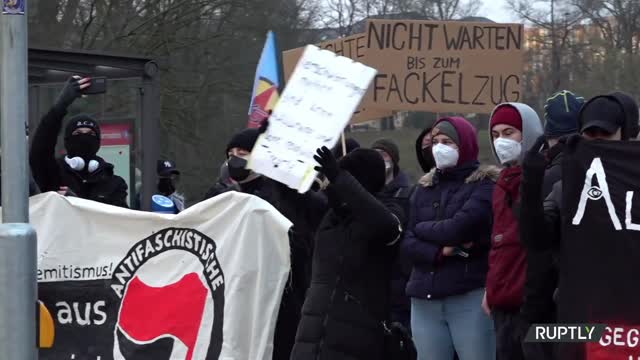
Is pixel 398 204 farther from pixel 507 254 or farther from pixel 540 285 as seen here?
pixel 540 285

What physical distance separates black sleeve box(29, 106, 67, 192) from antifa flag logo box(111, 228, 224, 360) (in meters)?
0.80

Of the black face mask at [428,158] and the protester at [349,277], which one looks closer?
the protester at [349,277]

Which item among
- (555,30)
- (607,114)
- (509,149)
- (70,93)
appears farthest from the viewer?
(555,30)

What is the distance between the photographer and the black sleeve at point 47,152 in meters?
6.80

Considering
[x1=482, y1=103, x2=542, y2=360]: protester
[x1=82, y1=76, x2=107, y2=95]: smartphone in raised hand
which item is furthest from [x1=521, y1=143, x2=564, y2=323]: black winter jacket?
[x1=82, y1=76, x2=107, y2=95]: smartphone in raised hand

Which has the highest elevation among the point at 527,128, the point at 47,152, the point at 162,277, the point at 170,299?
the point at 527,128

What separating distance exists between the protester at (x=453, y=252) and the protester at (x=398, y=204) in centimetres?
16

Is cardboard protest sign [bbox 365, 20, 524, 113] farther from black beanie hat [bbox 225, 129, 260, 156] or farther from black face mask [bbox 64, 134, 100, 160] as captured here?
black face mask [bbox 64, 134, 100, 160]

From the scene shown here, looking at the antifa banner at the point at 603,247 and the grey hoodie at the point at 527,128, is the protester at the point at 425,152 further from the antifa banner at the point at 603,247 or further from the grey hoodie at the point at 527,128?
the antifa banner at the point at 603,247

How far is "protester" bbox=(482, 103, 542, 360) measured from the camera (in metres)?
5.60

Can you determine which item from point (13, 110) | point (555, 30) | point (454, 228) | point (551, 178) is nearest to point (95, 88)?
point (13, 110)

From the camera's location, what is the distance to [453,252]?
247 inches

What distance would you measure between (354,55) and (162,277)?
9.90 ft

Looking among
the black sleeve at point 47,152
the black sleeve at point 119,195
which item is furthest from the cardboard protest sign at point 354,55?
the black sleeve at point 47,152
